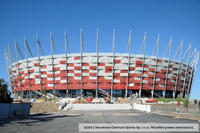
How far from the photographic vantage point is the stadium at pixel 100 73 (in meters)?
54.8

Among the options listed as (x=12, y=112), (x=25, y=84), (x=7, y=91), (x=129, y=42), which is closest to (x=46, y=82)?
(x=25, y=84)

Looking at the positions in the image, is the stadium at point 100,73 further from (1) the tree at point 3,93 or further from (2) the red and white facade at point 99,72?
(1) the tree at point 3,93

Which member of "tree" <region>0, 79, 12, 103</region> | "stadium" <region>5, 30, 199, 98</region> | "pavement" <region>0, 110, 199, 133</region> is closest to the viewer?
Answer: "pavement" <region>0, 110, 199, 133</region>

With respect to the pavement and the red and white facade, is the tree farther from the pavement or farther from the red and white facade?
the red and white facade

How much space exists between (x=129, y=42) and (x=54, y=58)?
23664 mm

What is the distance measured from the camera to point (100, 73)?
2162 inches

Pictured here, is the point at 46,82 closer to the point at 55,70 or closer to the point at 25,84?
the point at 55,70

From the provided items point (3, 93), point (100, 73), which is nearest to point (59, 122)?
point (3, 93)

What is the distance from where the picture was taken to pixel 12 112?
19.2 meters

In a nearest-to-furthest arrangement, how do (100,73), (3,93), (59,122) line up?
(59,122) < (3,93) < (100,73)

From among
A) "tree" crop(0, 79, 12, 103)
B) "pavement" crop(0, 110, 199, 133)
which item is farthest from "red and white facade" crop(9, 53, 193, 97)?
"pavement" crop(0, 110, 199, 133)

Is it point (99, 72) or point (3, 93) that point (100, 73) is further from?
point (3, 93)

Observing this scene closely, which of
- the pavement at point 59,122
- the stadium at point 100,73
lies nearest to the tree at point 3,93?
the pavement at point 59,122

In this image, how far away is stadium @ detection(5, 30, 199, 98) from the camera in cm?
5484
